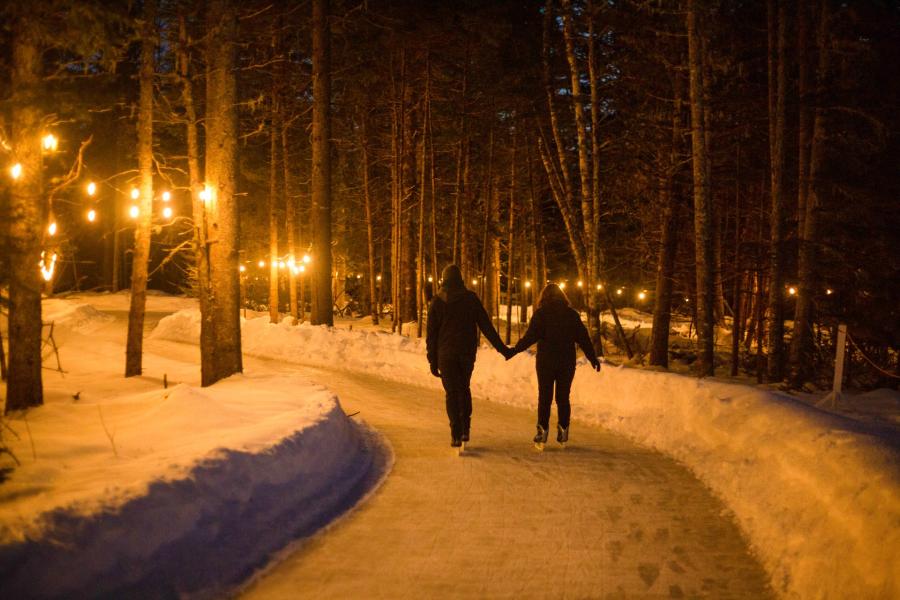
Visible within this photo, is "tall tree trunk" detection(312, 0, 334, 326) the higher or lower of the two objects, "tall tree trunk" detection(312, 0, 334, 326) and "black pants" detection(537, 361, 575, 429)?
the higher

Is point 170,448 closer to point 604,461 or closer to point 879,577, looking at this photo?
point 604,461

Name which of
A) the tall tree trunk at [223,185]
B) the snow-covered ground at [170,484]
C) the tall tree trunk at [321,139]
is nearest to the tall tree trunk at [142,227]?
the tall tree trunk at [223,185]

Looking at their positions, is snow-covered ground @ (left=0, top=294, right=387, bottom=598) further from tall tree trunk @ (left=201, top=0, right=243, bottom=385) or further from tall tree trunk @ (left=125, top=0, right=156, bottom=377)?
tall tree trunk @ (left=125, top=0, right=156, bottom=377)

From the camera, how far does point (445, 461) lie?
8070mm

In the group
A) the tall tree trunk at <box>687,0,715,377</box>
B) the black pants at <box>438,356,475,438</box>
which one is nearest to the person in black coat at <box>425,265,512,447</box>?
the black pants at <box>438,356,475,438</box>

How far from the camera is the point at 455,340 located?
852 centimetres

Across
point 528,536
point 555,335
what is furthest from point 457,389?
point 528,536

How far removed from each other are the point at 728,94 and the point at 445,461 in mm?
14478

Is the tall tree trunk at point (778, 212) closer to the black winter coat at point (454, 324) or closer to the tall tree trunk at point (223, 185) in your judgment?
the black winter coat at point (454, 324)

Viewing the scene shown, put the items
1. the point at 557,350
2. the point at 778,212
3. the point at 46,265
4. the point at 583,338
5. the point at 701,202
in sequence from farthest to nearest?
the point at 778,212 → the point at 701,202 → the point at 583,338 → the point at 557,350 → the point at 46,265

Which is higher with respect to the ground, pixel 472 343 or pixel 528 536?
pixel 472 343

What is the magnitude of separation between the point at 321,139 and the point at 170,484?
62.0 feet

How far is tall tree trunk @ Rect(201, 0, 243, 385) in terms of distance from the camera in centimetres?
1195

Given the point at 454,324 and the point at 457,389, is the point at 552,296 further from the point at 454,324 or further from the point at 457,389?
the point at 457,389
